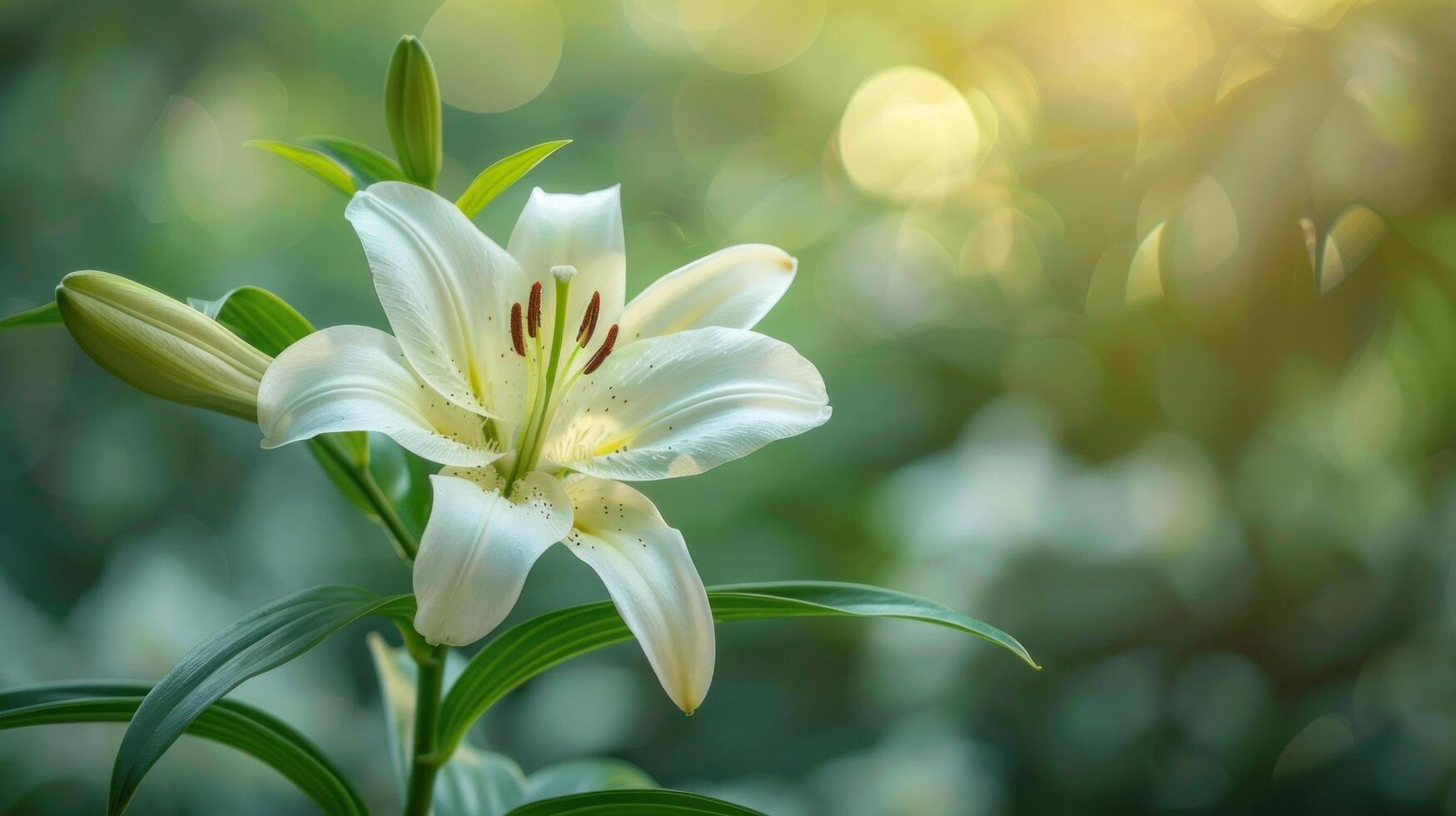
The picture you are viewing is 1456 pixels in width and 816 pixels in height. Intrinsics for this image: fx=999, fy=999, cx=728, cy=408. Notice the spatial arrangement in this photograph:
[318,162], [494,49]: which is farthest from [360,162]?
[494,49]

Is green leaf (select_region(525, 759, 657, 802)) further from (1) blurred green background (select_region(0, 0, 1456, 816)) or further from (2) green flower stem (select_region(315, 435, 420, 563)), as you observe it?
(1) blurred green background (select_region(0, 0, 1456, 816))

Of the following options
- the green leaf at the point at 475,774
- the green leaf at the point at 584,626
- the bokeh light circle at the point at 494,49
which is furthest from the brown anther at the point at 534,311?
the bokeh light circle at the point at 494,49

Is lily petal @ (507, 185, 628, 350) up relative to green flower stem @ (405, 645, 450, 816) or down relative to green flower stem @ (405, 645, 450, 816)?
up

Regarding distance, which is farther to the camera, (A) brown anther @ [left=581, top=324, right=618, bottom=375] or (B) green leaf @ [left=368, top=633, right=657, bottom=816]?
(B) green leaf @ [left=368, top=633, right=657, bottom=816]

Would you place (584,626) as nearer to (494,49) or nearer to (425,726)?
(425,726)

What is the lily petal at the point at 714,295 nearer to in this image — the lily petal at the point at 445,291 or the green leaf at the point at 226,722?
the lily petal at the point at 445,291

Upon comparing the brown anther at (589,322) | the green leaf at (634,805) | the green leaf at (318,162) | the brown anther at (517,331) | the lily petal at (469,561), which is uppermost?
the green leaf at (318,162)

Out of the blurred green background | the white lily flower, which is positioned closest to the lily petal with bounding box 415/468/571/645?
the white lily flower
